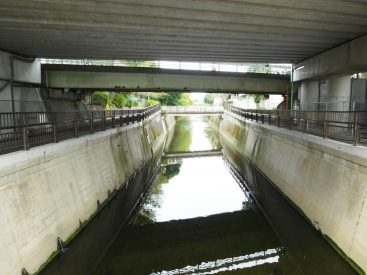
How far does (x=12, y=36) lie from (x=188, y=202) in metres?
11.6

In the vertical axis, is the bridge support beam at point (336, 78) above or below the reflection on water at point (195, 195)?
above

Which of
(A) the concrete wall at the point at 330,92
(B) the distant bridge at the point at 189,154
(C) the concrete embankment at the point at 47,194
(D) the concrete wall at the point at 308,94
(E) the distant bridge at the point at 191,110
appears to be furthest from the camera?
(E) the distant bridge at the point at 191,110

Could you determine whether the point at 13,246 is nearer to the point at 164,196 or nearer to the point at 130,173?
the point at 164,196

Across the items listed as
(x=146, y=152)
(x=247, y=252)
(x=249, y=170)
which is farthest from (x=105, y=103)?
(x=247, y=252)

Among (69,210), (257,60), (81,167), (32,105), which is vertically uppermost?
(257,60)

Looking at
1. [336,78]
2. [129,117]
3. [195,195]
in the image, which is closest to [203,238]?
[195,195]

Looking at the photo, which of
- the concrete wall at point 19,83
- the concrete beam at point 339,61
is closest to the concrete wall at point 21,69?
the concrete wall at point 19,83

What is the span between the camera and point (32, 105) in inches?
708

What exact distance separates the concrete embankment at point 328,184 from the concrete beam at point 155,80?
926 centimetres

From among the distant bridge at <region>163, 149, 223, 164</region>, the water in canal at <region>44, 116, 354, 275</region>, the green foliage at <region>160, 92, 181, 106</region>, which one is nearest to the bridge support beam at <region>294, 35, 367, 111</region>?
the water in canal at <region>44, 116, 354, 275</region>

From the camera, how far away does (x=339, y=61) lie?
14.9 meters

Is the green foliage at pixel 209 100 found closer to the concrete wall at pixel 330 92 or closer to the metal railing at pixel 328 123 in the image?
the metal railing at pixel 328 123

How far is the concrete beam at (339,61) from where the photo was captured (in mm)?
13273

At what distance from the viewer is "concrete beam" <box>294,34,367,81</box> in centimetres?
1327
